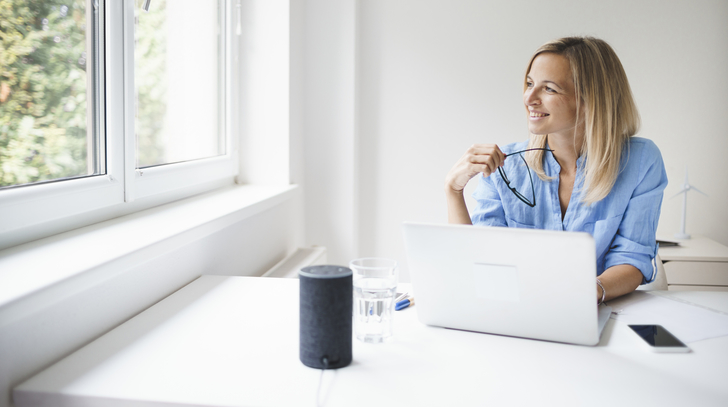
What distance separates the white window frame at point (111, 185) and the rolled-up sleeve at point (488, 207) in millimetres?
926

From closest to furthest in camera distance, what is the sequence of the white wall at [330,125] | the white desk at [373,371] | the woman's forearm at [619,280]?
1. the white desk at [373,371]
2. the woman's forearm at [619,280]
3. the white wall at [330,125]

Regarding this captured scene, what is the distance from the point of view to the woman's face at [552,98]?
157cm

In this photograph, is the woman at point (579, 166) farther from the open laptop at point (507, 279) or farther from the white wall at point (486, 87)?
the white wall at point (486, 87)

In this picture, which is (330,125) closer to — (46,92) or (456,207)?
(456,207)

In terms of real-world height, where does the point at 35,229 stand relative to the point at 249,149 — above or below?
below

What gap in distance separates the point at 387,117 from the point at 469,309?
198 cm

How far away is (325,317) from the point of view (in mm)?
812

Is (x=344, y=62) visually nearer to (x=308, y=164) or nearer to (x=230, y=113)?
(x=308, y=164)

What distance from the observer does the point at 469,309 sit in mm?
956

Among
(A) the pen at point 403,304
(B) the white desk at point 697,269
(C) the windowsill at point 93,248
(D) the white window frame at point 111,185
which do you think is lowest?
(B) the white desk at point 697,269

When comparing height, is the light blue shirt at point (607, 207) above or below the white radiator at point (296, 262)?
above

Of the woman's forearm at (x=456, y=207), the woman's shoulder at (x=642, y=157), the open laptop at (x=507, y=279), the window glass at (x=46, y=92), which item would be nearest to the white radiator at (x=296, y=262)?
the woman's forearm at (x=456, y=207)

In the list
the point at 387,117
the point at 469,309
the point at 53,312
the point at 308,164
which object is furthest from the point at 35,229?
the point at 387,117

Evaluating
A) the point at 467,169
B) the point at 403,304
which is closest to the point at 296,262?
the point at 467,169
